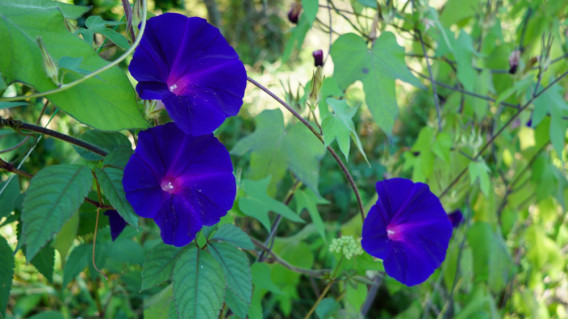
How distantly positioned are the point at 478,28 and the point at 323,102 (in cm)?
99

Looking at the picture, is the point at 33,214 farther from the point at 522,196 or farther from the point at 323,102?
the point at 522,196

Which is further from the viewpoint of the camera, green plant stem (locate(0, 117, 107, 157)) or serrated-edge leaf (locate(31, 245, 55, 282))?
serrated-edge leaf (locate(31, 245, 55, 282))

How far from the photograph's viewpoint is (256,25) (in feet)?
15.3

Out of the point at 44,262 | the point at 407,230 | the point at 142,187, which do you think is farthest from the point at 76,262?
the point at 407,230

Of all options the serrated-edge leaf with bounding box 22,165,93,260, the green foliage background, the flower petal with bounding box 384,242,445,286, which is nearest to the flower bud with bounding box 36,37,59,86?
the green foliage background

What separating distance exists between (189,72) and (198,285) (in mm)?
297

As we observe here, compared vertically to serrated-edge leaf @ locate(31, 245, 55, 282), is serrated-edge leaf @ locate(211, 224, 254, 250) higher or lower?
higher

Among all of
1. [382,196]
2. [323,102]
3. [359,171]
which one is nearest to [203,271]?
[382,196]

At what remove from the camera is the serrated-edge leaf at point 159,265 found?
71 cm

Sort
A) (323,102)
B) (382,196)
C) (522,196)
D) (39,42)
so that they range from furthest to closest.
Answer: (522,196) → (323,102) → (382,196) → (39,42)

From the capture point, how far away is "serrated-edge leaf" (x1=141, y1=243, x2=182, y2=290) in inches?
28.0

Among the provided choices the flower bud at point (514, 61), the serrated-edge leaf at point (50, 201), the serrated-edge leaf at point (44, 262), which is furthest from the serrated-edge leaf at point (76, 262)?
the flower bud at point (514, 61)

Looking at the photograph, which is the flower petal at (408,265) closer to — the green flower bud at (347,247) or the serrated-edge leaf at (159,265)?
the green flower bud at (347,247)

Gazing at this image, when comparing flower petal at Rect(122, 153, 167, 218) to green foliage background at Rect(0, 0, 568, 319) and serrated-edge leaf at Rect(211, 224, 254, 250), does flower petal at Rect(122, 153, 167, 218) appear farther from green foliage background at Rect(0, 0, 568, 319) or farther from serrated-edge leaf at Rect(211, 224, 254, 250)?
serrated-edge leaf at Rect(211, 224, 254, 250)
